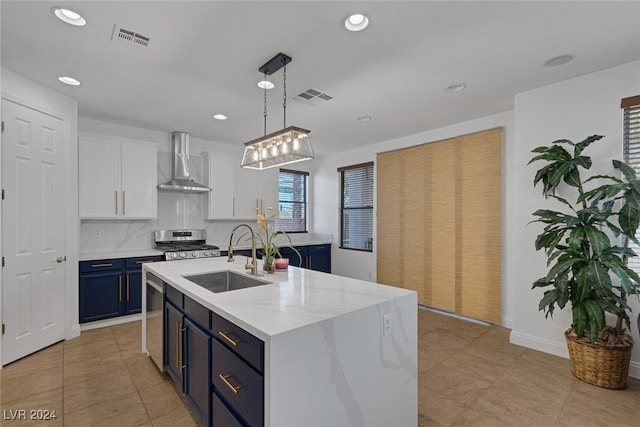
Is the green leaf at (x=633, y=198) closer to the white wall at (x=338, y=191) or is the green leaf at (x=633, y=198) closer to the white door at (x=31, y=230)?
the white wall at (x=338, y=191)

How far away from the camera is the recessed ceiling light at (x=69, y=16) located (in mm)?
1913

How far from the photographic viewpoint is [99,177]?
383 cm

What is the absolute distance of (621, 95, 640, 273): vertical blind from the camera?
8.47 ft

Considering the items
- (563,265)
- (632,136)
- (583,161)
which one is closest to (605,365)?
(563,265)

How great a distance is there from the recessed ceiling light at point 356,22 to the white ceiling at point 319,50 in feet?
0.13

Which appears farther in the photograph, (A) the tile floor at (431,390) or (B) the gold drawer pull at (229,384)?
(A) the tile floor at (431,390)

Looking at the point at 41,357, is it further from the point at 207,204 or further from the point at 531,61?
the point at 531,61

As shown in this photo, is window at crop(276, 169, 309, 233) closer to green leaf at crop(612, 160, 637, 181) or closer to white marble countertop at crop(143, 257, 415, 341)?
white marble countertop at crop(143, 257, 415, 341)

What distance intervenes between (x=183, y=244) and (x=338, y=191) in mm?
2975

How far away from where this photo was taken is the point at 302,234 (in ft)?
21.5

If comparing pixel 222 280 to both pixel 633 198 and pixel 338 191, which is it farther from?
pixel 338 191


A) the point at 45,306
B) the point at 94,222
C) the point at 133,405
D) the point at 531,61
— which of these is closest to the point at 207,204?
the point at 94,222

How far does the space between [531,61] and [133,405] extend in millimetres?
4103

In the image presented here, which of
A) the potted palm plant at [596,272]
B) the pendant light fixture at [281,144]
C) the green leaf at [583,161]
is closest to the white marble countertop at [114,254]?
the pendant light fixture at [281,144]
